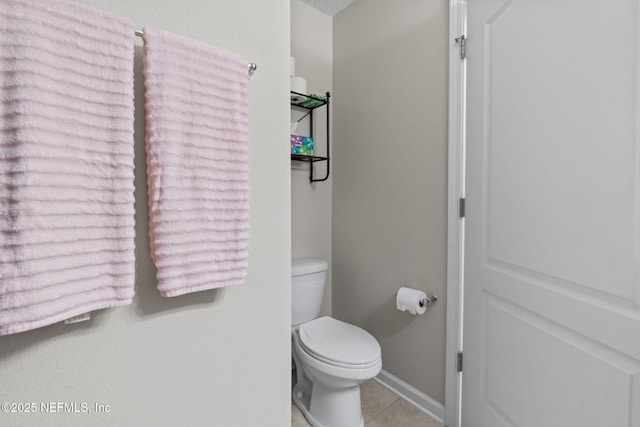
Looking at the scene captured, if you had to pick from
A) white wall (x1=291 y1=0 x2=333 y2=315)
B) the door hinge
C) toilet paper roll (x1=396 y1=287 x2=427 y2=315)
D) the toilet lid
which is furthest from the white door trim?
white wall (x1=291 y1=0 x2=333 y2=315)

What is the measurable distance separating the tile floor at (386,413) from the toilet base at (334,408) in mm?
80

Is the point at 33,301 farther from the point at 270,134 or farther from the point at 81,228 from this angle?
the point at 270,134

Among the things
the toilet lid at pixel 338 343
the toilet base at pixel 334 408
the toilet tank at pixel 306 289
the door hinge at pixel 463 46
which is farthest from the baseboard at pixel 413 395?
the door hinge at pixel 463 46

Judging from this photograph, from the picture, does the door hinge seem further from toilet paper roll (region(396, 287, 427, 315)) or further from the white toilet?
the white toilet

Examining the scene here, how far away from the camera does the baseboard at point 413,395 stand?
58.4 inches

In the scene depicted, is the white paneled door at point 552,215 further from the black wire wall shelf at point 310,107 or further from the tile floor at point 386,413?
the black wire wall shelf at point 310,107

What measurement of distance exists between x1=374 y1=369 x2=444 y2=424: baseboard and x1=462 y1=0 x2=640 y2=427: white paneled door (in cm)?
18

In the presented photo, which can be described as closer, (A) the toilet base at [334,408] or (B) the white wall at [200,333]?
(B) the white wall at [200,333]

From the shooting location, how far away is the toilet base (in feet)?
4.57

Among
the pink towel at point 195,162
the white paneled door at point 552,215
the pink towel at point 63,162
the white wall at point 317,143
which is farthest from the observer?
the white wall at point 317,143

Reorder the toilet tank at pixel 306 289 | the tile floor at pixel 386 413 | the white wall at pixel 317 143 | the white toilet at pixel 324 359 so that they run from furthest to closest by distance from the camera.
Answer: the white wall at pixel 317 143 < the toilet tank at pixel 306 289 < the tile floor at pixel 386 413 < the white toilet at pixel 324 359

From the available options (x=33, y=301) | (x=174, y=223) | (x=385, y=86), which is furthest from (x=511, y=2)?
(x=33, y=301)

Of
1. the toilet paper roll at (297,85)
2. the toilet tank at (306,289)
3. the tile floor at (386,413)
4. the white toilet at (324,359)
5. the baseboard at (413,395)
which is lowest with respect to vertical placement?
the tile floor at (386,413)

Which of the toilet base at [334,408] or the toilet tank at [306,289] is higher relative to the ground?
the toilet tank at [306,289]
